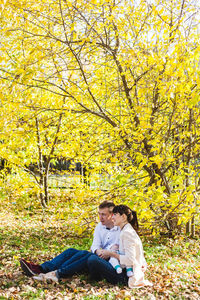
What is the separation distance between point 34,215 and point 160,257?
5.52 meters

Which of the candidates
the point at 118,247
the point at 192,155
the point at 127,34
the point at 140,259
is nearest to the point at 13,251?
the point at 118,247

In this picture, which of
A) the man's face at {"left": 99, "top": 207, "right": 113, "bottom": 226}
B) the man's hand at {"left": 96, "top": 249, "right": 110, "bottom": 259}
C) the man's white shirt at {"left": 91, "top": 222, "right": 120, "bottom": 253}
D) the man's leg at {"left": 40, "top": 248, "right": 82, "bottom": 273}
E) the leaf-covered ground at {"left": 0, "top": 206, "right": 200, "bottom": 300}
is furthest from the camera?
the man's face at {"left": 99, "top": 207, "right": 113, "bottom": 226}

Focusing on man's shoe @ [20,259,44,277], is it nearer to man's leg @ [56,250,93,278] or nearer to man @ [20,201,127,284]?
man @ [20,201,127,284]

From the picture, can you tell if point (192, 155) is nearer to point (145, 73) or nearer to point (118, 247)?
point (145, 73)

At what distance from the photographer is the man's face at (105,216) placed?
4672mm

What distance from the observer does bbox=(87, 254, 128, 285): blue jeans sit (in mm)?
3980

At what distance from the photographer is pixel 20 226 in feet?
28.6

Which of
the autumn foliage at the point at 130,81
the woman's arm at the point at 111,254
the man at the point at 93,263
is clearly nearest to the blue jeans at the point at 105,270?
the man at the point at 93,263

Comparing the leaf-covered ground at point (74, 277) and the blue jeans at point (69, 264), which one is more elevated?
the blue jeans at point (69, 264)

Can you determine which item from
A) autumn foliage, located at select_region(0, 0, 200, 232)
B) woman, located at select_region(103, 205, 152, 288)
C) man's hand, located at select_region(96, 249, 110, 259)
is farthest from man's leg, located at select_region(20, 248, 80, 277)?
autumn foliage, located at select_region(0, 0, 200, 232)

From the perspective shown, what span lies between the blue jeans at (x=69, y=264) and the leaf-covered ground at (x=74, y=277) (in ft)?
0.40

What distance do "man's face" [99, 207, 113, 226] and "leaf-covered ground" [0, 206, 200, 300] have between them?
0.83 meters

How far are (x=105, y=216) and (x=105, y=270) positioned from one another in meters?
0.88

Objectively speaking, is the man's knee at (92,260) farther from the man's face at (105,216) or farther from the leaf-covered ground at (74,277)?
the man's face at (105,216)
